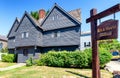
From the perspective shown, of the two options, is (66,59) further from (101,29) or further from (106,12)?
(106,12)

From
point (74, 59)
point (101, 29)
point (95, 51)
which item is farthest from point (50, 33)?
point (101, 29)

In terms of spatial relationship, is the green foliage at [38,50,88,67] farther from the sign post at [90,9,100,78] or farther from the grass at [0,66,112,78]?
the sign post at [90,9,100,78]

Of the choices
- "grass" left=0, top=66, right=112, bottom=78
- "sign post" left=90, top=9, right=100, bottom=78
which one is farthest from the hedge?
"sign post" left=90, top=9, right=100, bottom=78

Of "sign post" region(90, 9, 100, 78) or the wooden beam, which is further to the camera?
"sign post" region(90, 9, 100, 78)

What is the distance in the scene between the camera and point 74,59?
21.5 meters

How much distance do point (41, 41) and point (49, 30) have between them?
2767 millimetres

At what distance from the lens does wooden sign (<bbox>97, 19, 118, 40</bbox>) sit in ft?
30.3

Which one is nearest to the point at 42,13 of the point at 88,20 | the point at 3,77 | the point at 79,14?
the point at 79,14

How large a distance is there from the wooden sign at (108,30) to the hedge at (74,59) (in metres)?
9.87

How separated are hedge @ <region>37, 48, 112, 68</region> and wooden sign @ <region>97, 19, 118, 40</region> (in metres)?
9.87

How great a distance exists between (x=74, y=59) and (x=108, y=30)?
39.8ft

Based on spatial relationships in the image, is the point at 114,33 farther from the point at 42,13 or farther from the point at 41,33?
the point at 42,13

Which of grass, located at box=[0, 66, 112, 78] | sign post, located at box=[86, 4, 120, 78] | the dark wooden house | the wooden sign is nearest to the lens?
the wooden sign

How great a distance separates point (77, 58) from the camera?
69.4 ft
